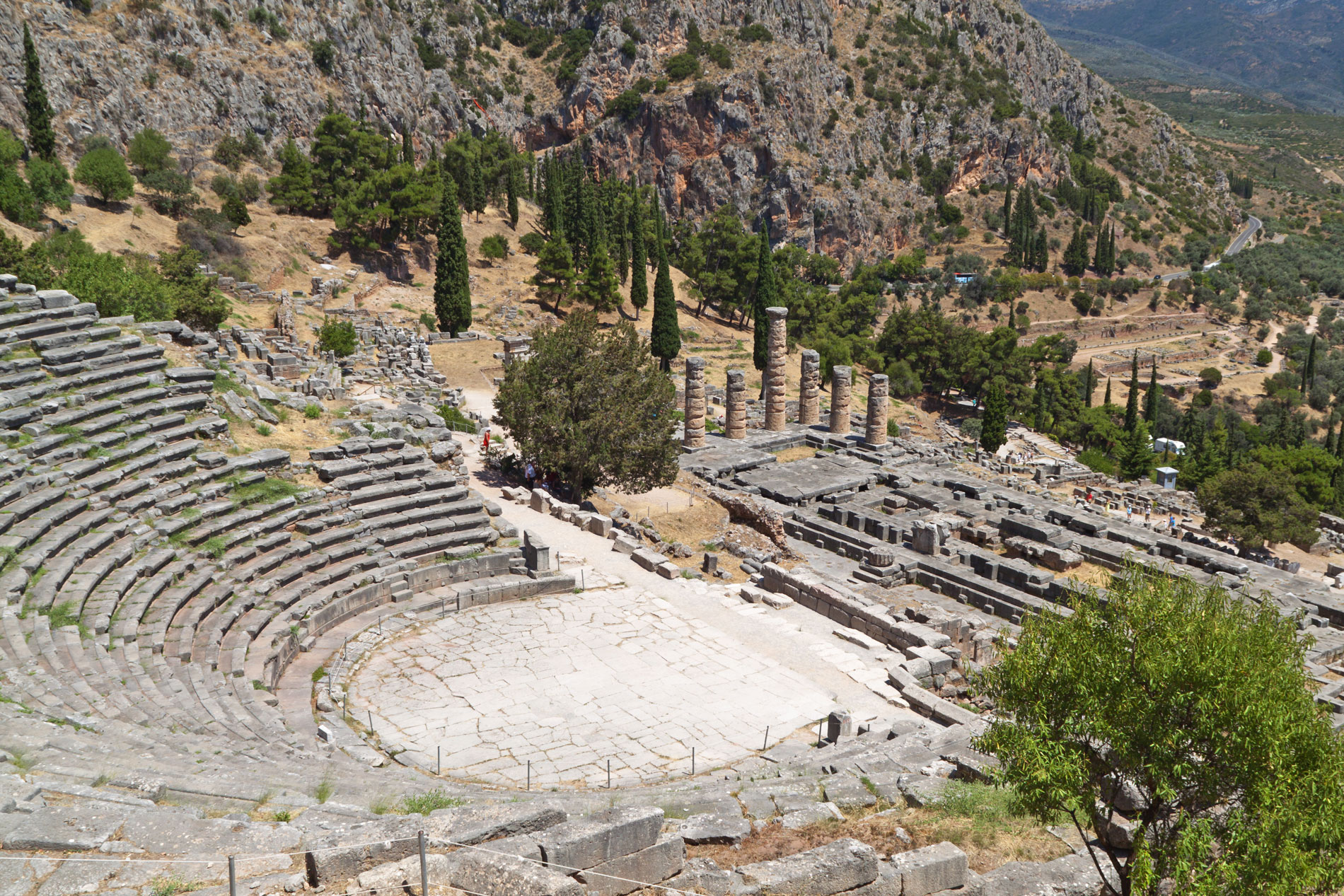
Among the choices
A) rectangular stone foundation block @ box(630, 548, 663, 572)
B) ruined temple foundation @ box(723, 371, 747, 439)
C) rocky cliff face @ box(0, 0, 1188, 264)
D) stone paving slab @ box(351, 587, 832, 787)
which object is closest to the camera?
stone paving slab @ box(351, 587, 832, 787)

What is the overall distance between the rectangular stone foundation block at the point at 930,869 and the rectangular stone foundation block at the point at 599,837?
2.51 m

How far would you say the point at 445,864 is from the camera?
29.6ft

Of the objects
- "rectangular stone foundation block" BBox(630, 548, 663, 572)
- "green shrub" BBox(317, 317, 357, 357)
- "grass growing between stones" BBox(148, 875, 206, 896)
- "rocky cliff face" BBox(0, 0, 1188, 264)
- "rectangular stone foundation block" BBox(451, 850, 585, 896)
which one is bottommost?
"rectangular stone foundation block" BBox(630, 548, 663, 572)

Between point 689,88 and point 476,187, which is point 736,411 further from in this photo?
point 689,88

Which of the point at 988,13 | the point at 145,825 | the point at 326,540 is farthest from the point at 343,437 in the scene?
the point at 988,13

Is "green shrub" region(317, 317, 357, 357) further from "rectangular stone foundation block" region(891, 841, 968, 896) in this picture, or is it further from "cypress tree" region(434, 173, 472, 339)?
"rectangular stone foundation block" region(891, 841, 968, 896)

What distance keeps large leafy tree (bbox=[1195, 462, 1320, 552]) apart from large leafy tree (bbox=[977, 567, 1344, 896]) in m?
32.5

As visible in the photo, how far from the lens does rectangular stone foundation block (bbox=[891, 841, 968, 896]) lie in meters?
10.2

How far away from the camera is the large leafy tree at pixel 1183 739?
8.37 metres

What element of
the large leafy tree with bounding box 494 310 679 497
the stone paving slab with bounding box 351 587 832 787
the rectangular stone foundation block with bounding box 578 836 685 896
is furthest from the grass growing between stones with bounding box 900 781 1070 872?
the large leafy tree with bounding box 494 310 679 497

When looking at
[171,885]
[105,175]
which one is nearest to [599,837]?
[171,885]

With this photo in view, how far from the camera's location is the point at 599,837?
965cm

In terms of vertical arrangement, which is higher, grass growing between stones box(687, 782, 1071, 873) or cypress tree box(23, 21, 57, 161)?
cypress tree box(23, 21, 57, 161)

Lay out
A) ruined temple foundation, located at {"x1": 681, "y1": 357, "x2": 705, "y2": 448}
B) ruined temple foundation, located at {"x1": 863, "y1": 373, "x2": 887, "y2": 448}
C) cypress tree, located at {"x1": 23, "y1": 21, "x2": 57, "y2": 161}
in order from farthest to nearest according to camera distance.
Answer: cypress tree, located at {"x1": 23, "y1": 21, "x2": 57, "y2": 161}, ruined temple foundation, located at {"x1": 863, "y1": 373, "x2": 887, "y2": 448}, ruined temple foundation, located at {"x1": 681, "y1": 357, "x2": 705, "y2": 448}
